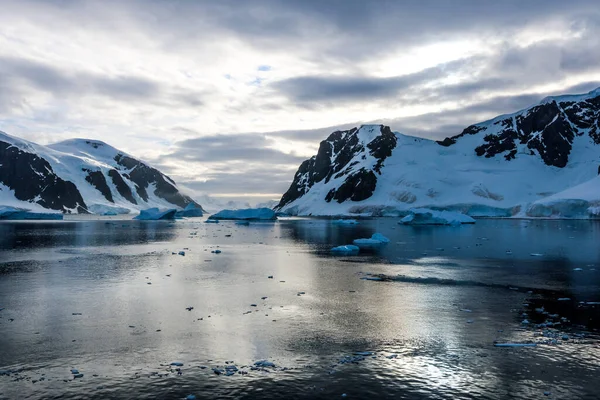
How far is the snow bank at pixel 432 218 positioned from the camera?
106125mm

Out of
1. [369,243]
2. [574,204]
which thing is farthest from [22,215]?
[574,204]

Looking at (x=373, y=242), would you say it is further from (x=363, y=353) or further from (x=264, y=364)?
(x=264, y=364)

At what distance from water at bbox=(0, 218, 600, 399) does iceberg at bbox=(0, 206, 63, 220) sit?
127704 millimetres

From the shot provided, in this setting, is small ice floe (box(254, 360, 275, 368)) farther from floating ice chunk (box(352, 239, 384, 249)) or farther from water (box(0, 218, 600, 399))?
floating ice chunk (box(352, 239, 384, 249))

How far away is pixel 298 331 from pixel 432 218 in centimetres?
9603

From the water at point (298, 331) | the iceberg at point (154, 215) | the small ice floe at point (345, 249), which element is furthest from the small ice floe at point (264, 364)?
the iceberg at point (154, 215)

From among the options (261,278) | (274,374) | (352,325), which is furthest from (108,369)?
(261,278)

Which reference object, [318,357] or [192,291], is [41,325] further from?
[318,357]

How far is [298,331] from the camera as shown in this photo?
18.0 m

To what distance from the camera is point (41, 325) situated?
61.2ft

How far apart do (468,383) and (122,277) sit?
78.4ft

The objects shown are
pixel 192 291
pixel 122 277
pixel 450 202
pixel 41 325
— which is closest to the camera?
pixel 41 325

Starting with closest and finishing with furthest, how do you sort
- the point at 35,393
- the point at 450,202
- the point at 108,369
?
the point at 35,393
the point at 108,369
the point at 450,202

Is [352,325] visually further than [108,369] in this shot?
Yes
